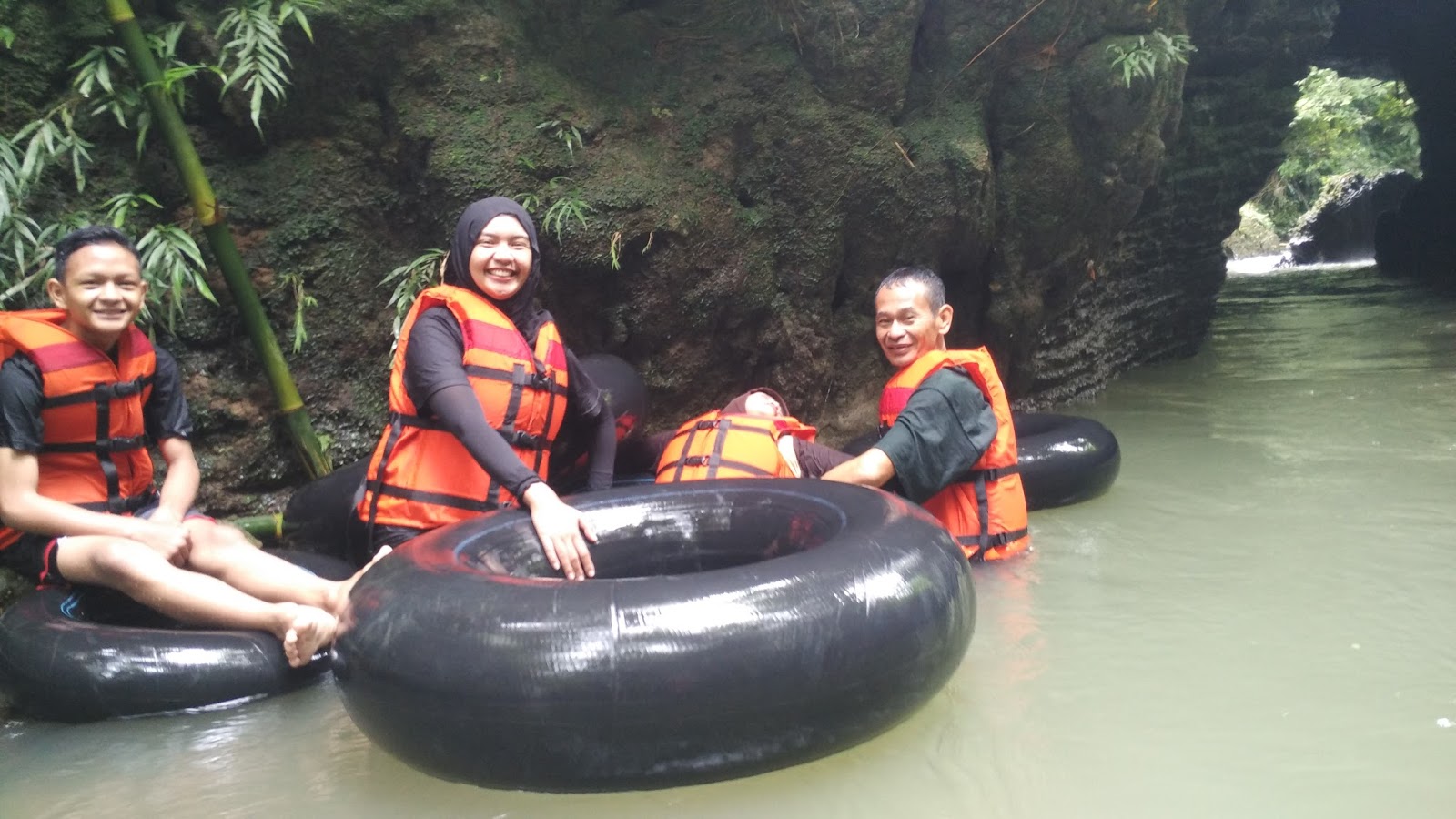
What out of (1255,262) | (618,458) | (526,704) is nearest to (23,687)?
(526,704)

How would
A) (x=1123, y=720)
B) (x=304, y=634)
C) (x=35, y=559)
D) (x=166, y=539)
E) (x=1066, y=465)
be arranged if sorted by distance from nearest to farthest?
(x=1123, y=720)
(x=304, y=634)
(x=166, y=539)
(x=35, y=559)
(x=1066, y=465)

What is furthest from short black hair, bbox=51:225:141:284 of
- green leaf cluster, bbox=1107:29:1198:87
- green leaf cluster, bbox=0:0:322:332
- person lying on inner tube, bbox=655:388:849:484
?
green leaf cluster, bbox=1107:29:1198:87

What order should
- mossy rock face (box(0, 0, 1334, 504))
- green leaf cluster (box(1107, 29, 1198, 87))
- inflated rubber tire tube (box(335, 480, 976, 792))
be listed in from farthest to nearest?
green leaf cluster (box(1107, 29, 1198, 87)), mossy rock face (box(0, 0, 1334, 504)), inflated rubber tire tube (box(335, 480, 976, 792))

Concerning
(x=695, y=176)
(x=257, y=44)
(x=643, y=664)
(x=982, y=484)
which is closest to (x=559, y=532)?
(x=643, y=664)

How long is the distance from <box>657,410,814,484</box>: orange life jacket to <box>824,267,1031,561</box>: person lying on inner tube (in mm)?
256

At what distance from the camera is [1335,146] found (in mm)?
24906

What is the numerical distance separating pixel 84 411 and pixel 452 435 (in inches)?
46.3

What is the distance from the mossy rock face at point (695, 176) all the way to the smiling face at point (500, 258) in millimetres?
1136

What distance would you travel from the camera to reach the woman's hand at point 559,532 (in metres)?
2.50

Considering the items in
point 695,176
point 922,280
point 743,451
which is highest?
point 695,176

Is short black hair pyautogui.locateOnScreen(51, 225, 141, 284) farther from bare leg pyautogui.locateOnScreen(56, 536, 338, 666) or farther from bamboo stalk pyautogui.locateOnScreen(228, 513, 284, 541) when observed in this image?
bamboo stalk pyautogui.locateOnScreen(228, 513, 284, 541)

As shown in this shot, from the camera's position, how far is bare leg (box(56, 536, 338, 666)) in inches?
107

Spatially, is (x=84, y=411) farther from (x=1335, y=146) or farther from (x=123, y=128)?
(x=1335, y=146)

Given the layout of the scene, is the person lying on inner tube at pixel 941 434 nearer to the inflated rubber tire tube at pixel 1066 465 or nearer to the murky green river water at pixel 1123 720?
the murky green river water at pixel 1123 720
